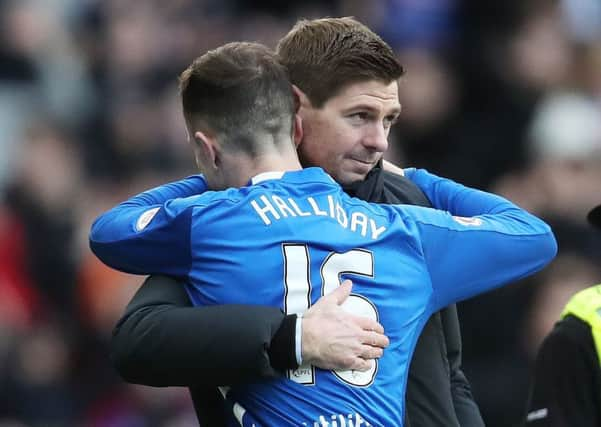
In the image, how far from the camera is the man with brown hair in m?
3.46

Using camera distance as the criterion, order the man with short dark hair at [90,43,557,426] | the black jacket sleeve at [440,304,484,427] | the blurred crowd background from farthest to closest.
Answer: the blurred crowd background, the black jacket sleeve at [440,304,484,427], the man with short dark hair at [90,43,557,426]

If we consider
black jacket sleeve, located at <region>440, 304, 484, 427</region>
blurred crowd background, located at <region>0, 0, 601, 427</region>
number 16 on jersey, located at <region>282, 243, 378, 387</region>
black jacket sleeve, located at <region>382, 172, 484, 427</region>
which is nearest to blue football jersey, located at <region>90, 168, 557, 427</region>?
number 16 on jersey, located at <region>282, 243, 378, 387</region>

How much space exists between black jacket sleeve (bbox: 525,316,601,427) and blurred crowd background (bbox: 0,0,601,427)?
3.22 m

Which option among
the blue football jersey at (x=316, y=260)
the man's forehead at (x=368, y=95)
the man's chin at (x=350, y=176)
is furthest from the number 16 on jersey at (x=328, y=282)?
the man's forehead at (x=368, y=95)

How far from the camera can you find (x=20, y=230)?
29.3ft

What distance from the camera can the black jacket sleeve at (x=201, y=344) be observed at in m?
3.45

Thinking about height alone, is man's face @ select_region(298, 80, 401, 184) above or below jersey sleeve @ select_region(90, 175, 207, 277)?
above

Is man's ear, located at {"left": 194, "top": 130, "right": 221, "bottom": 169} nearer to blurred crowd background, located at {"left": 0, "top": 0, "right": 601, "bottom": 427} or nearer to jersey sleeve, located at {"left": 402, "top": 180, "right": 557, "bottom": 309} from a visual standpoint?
jersey sleeve, located at {"left": 402, "top": 180, "right": 557, "bottom": 309}

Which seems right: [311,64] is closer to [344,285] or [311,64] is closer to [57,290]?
[344,285]

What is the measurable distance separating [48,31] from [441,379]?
7208 mm

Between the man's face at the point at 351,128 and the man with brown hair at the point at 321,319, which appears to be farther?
the man's face at the point at 351,128

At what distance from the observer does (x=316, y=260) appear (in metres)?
3.56

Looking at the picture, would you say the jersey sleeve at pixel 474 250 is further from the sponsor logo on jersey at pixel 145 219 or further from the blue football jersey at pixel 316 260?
the sponsor logo on jersey at pixel 145 219

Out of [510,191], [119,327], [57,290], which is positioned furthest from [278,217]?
[57,290]
